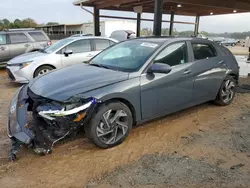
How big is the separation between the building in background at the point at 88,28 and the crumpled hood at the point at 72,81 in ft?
94.7

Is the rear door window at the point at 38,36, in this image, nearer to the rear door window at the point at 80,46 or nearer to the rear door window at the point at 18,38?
the rear door window at the point at 18,38

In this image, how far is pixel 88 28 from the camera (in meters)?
→ 38.2

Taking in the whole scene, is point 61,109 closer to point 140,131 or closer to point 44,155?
point 44,155

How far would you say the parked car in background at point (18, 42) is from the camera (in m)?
9.73

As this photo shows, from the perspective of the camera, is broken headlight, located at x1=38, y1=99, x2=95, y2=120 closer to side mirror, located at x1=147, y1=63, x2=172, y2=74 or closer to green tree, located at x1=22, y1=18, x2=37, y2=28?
side mirror, located at x1=147, y1=63, x2=172, y2=74

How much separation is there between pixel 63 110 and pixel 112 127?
78 cm

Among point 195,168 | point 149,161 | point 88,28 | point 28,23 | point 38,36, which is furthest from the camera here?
point 28,23

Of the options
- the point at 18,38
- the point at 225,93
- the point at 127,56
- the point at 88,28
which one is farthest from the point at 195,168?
the point at 88,28

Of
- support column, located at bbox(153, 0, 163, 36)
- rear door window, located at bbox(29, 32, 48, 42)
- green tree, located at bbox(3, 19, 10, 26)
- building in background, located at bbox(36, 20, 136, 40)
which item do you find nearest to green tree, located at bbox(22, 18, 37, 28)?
green tree, located at bbox(3, 19, 10, 26)

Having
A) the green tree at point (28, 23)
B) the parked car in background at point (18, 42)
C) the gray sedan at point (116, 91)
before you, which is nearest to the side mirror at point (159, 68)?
the gray sedan at point (116, 91)

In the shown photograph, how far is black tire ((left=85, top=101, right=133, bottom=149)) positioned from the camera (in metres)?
3.18

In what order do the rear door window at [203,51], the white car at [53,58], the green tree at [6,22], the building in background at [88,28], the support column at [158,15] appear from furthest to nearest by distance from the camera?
the green tree at [6,22], the building in background at [88,28], the support column at [158,15], the white car at [53,58], the rear door window at [203,51]

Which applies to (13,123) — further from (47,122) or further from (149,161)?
(149,161)

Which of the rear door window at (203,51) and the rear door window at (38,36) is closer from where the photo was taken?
the rear door window at (203,51)
